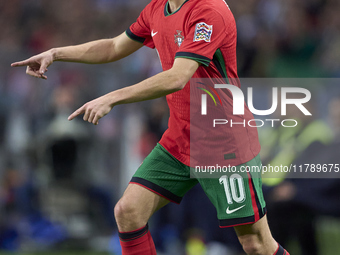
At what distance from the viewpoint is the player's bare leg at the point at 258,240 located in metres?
3.32

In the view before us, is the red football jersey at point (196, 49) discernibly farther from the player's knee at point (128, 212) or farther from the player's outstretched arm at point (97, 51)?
the player's knee at point (128, 212)

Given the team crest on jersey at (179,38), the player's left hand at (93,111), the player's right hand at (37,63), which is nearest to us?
the player's left hand at (93,111)

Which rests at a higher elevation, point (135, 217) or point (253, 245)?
point (135, 217)

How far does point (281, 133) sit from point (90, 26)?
4.84m

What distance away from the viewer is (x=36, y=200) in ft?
20.9

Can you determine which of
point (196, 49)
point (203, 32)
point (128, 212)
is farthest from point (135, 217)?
point (203, 32)

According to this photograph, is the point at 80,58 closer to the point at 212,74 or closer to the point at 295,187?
the point at 212,74

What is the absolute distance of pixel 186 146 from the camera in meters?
3.46

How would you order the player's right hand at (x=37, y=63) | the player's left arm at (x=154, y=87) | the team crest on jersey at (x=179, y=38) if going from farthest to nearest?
the player's right hand at (x=37, y=63) < the team crest on jersey at (x=179, y=38) < the player's left arm at (x=154, y=87)

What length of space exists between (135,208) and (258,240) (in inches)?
32.9

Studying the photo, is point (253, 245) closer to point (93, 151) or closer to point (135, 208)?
point (135, 208)

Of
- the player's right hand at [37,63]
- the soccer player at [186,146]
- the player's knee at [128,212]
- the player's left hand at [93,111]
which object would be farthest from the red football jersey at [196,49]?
the player's right hand at [37,63]

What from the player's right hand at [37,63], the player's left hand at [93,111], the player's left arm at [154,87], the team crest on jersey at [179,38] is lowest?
the player's left hand at [93,111]

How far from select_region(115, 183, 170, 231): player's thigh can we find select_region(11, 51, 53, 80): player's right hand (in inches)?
40.6
